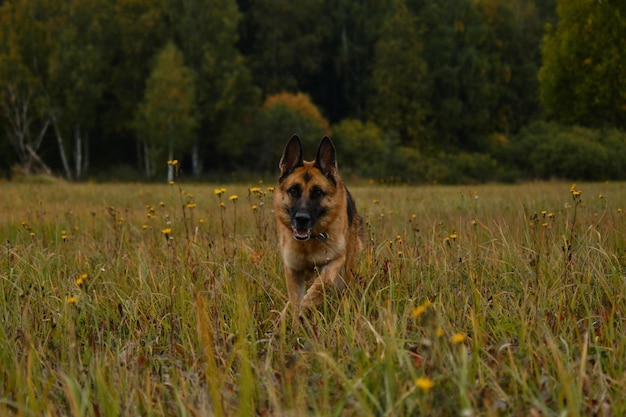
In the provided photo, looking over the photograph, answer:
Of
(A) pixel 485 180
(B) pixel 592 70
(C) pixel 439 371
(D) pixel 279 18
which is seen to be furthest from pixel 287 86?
(C) pixel 439 371

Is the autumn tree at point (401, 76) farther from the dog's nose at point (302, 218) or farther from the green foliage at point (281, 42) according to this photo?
the dog's nose at point (302, 218)

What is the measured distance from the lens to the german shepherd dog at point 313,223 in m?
4.52

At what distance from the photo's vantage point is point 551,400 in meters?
2.46

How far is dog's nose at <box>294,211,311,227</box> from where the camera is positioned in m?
4.49

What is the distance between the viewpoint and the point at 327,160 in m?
4.95

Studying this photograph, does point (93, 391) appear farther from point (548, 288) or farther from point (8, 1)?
point (8, 1)

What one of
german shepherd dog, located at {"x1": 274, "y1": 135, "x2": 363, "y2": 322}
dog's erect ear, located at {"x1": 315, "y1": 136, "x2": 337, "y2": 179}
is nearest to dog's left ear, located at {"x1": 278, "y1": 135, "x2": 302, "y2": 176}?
german shepherd dog, located at {"x1": 274, "y1": 135, "x2": 363, "y2": 322}

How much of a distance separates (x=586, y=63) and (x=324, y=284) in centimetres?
2634

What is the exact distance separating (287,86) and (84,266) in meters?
38.9

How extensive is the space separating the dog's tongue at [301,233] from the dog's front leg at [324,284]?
0.26 metres

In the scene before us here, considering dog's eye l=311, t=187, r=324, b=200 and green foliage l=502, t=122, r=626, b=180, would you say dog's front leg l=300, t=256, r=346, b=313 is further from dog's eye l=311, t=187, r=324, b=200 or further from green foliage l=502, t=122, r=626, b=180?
green foliage l=502, t=122, r=626, b=180

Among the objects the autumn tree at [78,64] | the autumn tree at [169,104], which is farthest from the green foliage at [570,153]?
the autumn tree at [78,64]

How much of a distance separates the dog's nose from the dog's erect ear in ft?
1.71

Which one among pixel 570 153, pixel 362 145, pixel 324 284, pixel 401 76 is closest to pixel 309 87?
pixel 401 76
